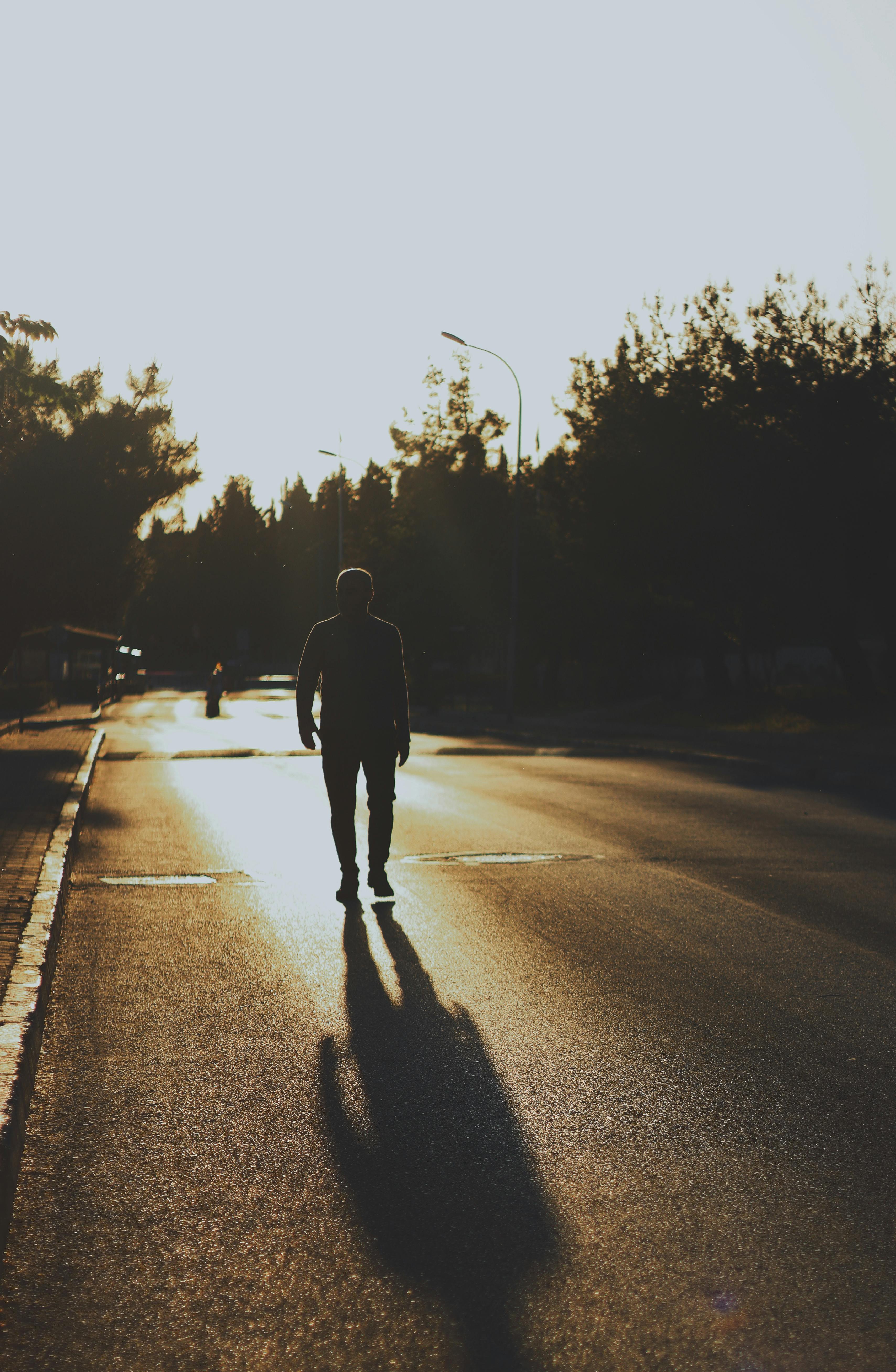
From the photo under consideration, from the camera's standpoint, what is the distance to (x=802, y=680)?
49375 mm

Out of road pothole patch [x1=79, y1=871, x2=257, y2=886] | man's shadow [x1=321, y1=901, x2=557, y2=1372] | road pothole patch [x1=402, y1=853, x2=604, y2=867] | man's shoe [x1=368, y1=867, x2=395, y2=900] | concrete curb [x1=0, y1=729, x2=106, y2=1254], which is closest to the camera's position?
man's shadow [x1=321, y1=901, x2=557, y2=1372]

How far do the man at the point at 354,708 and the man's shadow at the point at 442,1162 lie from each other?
2.40m

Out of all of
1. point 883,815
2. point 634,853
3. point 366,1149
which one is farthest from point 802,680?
point 366,1149

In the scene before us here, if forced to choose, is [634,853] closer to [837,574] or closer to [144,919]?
[144,919]

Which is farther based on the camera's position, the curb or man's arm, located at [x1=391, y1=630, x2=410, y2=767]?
the curb

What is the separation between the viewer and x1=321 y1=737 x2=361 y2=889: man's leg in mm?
8227

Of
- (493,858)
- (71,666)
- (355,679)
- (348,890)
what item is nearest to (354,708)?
(355,679)

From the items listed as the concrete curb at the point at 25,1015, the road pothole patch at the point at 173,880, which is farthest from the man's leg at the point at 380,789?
the concrete curb at the point at 25,1015

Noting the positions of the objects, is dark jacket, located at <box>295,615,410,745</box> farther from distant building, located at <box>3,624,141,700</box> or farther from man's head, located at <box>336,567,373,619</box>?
distant building, located at <box>3,624,141,700</box>

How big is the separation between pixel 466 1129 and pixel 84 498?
2874 cm

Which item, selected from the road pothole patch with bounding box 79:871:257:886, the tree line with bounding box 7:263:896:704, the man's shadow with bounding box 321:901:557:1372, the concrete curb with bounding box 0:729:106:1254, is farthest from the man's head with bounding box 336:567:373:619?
the tree line with bounding box 7:263:896:704

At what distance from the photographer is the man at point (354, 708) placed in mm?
8188

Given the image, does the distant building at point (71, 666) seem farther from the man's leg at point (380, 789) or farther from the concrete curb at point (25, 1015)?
the concrete curb at point (25, 1015)

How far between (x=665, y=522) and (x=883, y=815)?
17660mm
